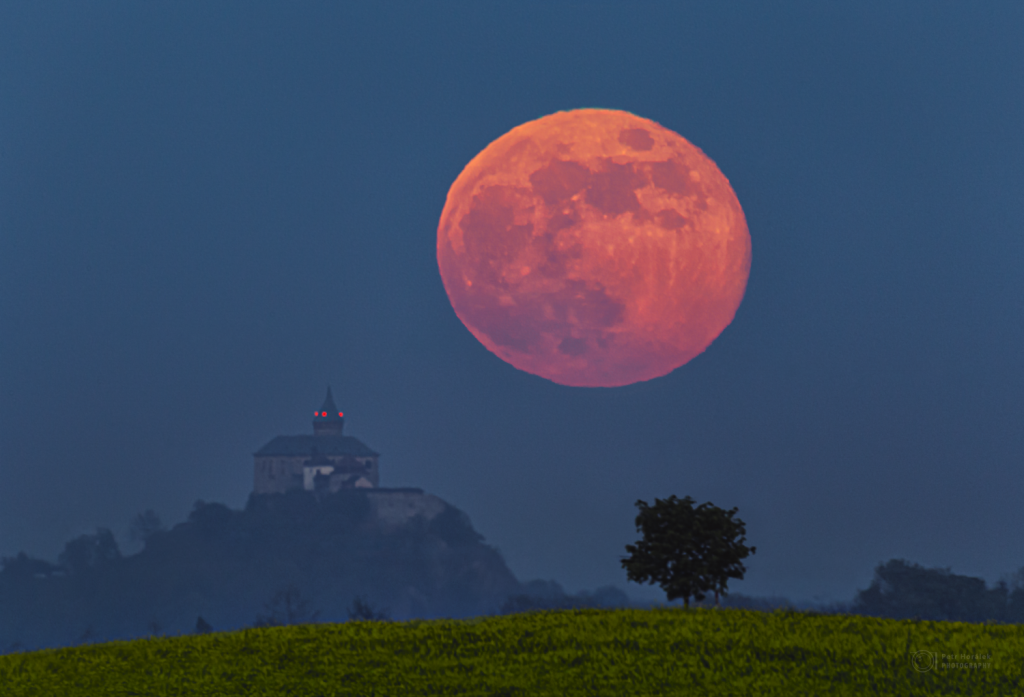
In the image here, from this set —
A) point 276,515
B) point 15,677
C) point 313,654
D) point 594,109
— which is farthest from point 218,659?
point 276,515

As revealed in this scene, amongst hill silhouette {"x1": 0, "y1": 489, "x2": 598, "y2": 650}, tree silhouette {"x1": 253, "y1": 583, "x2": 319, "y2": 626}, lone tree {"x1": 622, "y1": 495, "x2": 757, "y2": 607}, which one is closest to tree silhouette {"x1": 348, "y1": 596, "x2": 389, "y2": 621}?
lone tree {"x1": 622, "y1": 495, "x2": 757, "y2": 607}

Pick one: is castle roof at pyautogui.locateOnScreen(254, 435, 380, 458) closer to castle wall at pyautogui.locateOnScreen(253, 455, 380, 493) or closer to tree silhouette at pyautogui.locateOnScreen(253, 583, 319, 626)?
castle wall at pyautogui.locateOnScreen(253, 455, 380, 493)

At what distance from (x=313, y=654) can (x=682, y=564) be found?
37.7ft

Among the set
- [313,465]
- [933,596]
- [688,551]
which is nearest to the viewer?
[688,551]

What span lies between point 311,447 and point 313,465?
3.66 meters

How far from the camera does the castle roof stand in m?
193

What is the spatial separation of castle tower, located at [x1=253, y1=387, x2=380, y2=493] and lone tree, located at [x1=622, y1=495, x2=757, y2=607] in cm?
16659

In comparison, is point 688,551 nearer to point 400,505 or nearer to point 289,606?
point 289,606

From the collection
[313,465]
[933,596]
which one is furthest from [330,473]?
[933,596]

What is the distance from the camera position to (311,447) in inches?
7613

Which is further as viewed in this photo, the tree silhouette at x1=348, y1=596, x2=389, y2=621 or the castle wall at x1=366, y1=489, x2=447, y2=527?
the castle wall at x1=366, y1=489, x2=447, y2=527

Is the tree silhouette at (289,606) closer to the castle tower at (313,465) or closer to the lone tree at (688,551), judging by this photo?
the castle tower at (313,465)

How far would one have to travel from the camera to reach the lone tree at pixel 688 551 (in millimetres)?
30000

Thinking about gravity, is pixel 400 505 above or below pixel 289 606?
above
